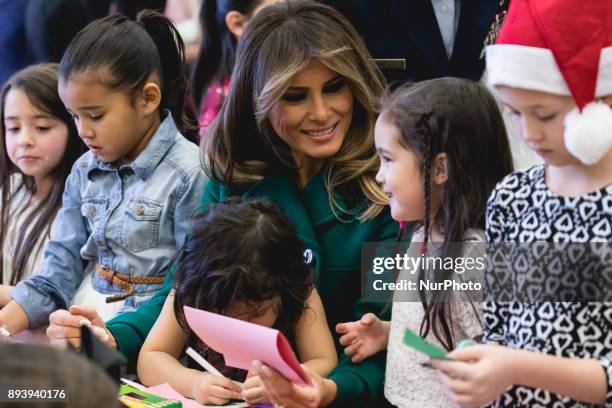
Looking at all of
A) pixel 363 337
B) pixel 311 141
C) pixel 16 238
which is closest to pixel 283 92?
pixel 311 141

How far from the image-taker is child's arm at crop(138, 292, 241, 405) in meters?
2.03

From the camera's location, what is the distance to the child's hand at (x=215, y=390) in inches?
79.4

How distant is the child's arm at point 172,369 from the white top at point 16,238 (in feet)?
2.74

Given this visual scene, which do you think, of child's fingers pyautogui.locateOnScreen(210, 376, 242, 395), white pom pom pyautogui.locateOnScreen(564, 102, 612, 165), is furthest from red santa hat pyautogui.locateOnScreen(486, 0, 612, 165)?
child's fingers pyautogui.locateOnScreen(210, 376, 242, 395)

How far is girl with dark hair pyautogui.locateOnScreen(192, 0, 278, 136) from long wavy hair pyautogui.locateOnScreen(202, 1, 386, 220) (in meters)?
0.95

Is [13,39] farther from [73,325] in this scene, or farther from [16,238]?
[73,325]

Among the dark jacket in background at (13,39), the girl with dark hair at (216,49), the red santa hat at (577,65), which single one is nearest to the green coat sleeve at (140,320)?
the girl with dark hair at (216,49)

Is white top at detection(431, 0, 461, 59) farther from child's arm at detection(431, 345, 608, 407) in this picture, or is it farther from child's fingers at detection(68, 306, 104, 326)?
child's arm at detection(431, 345, 608, 407)

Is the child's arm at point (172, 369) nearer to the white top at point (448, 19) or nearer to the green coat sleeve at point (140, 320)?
the green coat sleeve at point (140, 320)

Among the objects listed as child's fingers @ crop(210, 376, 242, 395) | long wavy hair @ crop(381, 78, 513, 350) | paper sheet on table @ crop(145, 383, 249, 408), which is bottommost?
paper sheet on table @ crop(145, 383, 249, 408)

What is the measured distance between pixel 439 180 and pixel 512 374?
1.76 ft

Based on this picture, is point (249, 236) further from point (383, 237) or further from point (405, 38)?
point (405, 38)

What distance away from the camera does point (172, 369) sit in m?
2.16

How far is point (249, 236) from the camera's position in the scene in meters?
2.12
